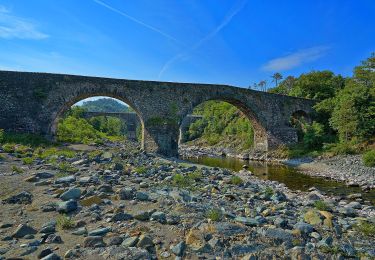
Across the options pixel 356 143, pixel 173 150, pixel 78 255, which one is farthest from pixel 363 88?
pixel 78 255

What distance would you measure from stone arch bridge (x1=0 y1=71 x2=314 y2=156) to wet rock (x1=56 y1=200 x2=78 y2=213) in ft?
55.2

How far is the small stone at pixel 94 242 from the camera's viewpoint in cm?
429

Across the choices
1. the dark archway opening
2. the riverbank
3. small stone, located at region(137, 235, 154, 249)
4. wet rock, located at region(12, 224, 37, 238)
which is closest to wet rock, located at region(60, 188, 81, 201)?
wet rock, located at region(12, 224, 37, 238)

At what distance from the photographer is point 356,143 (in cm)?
2403

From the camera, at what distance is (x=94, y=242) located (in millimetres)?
4336

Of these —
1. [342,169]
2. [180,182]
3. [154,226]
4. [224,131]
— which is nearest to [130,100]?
[180,182]

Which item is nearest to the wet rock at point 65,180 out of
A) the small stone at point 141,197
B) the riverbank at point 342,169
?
the small stone at point 141,197

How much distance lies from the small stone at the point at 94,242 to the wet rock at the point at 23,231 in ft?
3.44

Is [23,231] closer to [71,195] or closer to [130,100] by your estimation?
[71,195]

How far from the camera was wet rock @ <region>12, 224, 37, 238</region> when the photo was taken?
14.9 feet

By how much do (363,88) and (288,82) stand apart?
103 feet

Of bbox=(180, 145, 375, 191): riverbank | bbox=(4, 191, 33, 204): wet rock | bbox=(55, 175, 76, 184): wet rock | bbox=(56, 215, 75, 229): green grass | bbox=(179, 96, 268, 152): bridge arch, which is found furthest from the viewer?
bbox=(179, 96, 268, 152): bridge arch

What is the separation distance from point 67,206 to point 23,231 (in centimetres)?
119

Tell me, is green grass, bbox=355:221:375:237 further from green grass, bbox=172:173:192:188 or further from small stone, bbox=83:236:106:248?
small stone, bbox=83:236:106:248
